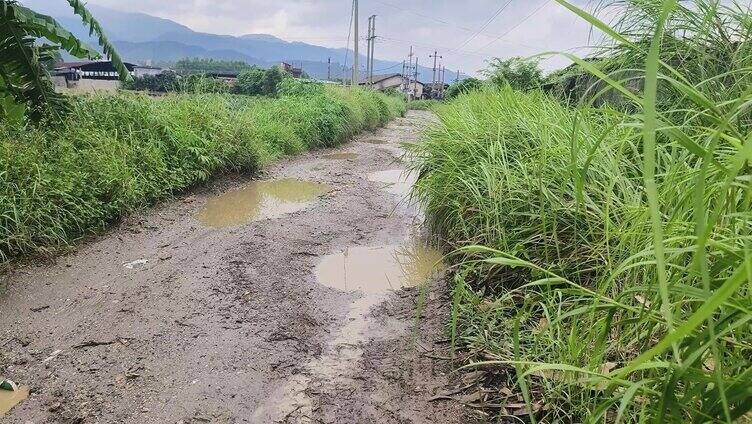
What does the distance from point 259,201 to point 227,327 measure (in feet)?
Result: 12.9

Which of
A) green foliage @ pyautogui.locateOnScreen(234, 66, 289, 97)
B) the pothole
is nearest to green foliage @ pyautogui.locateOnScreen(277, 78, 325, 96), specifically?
green foliage @ pyautogui.locateOnScreen(234, 66, 289, 97)

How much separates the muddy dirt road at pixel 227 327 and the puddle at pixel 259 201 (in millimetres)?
237

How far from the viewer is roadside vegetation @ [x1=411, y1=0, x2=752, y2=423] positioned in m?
0.91

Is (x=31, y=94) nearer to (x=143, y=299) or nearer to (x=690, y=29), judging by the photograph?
(x=143, y=299)

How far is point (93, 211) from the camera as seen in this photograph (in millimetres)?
4816

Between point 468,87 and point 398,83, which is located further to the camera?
point 398,83

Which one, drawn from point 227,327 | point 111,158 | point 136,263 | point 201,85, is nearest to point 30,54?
point 111,158

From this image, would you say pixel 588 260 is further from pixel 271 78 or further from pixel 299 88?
pixel 271 78

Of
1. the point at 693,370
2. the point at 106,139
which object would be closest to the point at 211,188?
the point at 106,139

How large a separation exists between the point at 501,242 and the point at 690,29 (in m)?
1.69

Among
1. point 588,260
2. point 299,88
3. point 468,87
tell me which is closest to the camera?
point 588,260

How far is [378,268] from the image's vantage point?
4.60m

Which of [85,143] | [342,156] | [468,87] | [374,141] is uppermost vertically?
[468,87]

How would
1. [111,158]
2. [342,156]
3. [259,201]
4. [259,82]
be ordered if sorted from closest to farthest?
1. [111,158]
2. [259,201]
3. [342,156]
4. [259,82]
